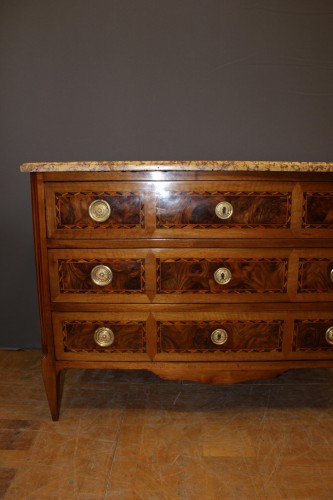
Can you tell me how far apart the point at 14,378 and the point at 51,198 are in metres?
1.10

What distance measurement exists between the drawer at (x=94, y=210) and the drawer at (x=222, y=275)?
0.20 meters

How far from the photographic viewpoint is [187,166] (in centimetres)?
121

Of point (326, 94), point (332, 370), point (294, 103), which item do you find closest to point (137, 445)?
point (332, 370)

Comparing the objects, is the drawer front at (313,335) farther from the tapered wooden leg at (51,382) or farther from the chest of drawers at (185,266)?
the tapered wooden leg at (51,382)

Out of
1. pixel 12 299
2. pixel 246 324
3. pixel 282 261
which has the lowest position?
pixel 12 299

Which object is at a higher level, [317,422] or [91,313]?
[91,313]

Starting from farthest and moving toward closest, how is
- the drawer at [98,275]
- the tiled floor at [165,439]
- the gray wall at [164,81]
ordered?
the gray wall at [164,81] < the drawer at [98,275] < the tiled floor at [165,439]

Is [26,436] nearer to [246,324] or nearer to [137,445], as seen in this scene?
[137,445]

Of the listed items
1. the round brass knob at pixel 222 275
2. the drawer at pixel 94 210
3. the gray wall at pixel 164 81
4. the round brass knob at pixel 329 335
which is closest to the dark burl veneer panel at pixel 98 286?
the drawer at pixel 94 210

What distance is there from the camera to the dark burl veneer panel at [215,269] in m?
1.33

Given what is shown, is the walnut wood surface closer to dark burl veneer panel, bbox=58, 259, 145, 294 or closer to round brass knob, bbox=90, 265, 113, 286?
dark burl veneer panel, bbox=58, 259, 145, 294

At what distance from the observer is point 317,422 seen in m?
1.52

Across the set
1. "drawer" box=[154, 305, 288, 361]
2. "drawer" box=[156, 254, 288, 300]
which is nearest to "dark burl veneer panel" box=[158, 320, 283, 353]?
"drawer" box=[154, 305, 288, 361]

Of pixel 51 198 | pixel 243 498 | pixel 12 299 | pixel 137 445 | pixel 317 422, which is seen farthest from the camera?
pixel 12 299
